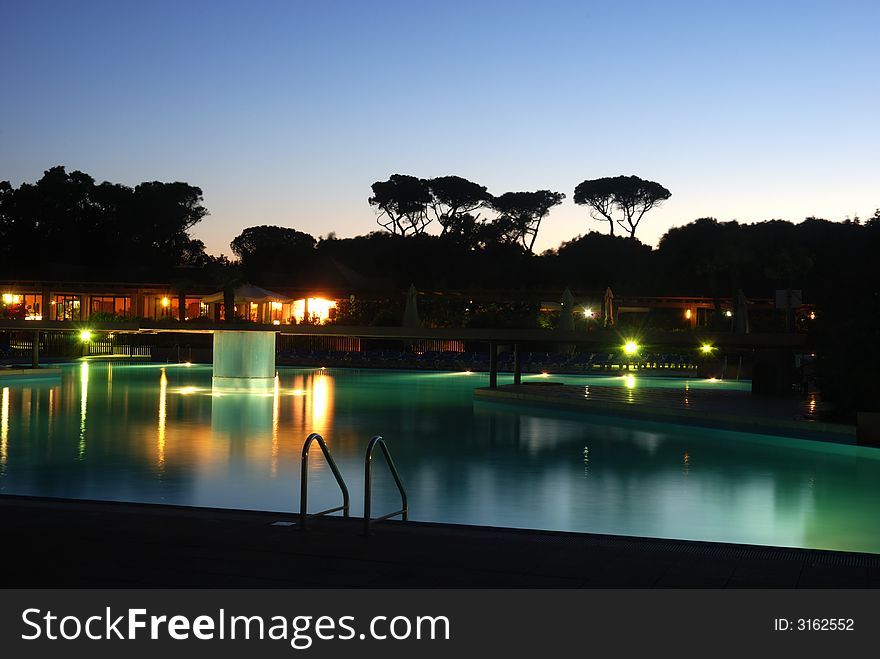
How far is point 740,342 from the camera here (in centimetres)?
2056

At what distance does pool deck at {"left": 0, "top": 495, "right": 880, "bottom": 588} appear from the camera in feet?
16.4

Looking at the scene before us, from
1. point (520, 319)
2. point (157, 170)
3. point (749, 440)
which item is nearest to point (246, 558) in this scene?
point (749, 440)

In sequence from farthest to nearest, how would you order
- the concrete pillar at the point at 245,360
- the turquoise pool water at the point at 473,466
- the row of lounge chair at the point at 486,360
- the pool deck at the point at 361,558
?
the row of lounge chair at the point at 486,360 < the concrete pillar at the point at 245,360 < the turquoise pool water at the point at 473,466 < the pool deck at the point at 361,558

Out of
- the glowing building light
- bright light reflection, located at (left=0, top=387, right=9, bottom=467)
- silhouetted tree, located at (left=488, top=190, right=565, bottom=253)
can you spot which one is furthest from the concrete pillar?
Result: silhouetted tree, located at (left=488, top=190, right=565, bottom=253)

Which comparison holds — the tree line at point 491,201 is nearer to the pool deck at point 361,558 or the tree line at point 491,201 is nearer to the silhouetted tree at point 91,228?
the silhouetted tree at point 91,228

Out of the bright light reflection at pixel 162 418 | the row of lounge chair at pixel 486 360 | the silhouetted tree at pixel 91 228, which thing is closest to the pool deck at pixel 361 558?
the bright light reflection at pixel 162 418

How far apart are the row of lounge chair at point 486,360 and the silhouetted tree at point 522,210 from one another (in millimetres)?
38461

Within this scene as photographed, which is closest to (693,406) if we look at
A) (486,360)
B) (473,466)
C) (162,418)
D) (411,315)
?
(473,466)

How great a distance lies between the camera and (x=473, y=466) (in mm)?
13125

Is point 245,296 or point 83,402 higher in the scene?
point 245,296

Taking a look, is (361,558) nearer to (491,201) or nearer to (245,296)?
(245,296)

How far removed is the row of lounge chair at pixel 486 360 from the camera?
3450cm

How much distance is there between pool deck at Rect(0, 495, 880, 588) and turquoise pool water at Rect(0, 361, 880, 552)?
3403 mm

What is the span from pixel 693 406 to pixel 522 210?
61390 mm
